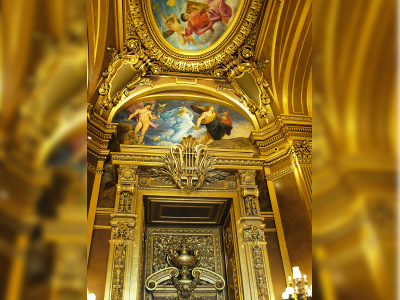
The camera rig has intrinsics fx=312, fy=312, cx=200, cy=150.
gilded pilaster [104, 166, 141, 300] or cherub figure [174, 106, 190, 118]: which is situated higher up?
cherub figure [174, 106, 190, 118]

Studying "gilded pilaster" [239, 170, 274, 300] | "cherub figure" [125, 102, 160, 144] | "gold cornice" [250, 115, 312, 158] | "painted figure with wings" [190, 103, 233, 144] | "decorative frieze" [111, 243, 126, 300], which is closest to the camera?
"decorative frieze" [111, 243, 126, 300]

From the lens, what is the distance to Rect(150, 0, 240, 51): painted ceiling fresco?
29.4 ft

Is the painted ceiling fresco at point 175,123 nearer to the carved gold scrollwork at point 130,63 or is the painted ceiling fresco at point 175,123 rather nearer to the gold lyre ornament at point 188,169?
the carved gold scrollwork at point 130,63

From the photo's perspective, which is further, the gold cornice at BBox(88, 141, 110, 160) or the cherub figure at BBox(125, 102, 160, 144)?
the cherub figure at BBox(125, 102, 160, 144)

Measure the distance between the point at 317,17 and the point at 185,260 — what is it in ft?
25.1

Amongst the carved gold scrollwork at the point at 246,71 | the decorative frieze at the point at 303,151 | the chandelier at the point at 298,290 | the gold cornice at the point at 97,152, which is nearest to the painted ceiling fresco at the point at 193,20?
the carved gold scrollwork at the point at 246,71

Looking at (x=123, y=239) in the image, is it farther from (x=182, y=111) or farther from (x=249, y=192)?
(x=182, y=111)

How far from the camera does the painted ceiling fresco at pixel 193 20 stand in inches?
353

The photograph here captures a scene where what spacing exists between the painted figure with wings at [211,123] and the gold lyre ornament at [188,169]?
4.49 ft

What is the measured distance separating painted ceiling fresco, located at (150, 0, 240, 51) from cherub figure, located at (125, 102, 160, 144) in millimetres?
2200

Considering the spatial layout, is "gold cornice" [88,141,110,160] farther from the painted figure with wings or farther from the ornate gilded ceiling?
the painted figure with wings

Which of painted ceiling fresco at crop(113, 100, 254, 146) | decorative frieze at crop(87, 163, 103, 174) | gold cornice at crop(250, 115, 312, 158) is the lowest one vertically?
decorative frieze at crop(87, 163, 103, 174)

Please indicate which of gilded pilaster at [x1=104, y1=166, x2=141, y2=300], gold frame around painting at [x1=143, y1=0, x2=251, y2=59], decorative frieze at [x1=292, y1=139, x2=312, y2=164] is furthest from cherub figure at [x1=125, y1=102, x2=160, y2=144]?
decorative frieze at [x1=292, y1=139, x2=312, y2=164]

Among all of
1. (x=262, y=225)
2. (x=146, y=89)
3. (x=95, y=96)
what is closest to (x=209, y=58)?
(x=146, y=89)
